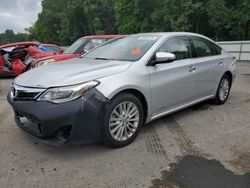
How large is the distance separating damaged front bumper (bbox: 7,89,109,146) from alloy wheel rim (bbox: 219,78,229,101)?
3233mm

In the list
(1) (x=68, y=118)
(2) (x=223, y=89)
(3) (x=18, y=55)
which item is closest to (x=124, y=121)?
(1) (x=68, y=118)

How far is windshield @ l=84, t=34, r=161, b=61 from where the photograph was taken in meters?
4.20

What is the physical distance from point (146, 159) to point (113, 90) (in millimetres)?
945

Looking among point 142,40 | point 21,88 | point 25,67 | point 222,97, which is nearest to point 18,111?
point 21,88

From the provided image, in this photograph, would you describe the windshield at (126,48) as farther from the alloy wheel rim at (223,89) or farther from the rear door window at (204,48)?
the alloy wheel rim at (223,89)

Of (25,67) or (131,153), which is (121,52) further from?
(25,67)

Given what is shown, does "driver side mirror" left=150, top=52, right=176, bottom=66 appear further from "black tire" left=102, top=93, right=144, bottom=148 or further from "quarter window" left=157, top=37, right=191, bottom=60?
"black tire" left=102, top=93, right=144, bottom=148

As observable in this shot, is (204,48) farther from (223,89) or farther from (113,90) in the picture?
(113,90)

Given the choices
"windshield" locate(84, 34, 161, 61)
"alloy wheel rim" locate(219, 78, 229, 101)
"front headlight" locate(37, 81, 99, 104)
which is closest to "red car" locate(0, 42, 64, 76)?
"windshield" locate(84, 34, 161, 61)

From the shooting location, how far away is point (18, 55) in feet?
35.7

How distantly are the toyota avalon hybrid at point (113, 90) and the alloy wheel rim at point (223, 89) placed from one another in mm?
763

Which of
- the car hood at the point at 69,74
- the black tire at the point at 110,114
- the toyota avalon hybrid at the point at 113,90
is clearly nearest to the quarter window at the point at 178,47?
the toyota avalon hybrid at the point at 113,90

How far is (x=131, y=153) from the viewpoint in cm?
359

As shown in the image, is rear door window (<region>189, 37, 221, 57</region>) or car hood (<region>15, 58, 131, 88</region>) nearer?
car hood (<region>15, 58, 131, 88</region>)
